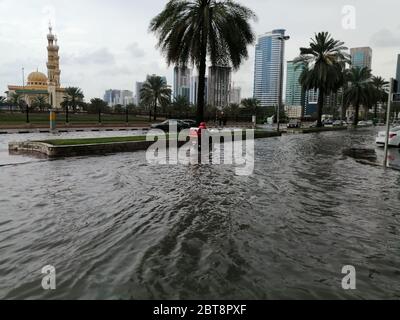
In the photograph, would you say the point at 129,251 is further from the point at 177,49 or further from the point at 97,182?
the point at 177,49

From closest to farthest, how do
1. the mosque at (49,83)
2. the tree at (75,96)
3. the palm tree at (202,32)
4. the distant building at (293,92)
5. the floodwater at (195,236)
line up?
the floodwater at (195,236) < the palm tree at (202,32) < the tree at (75,96) < the distant building at (293,92) < the mosque at (49,83)

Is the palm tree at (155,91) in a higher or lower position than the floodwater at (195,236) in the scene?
higher

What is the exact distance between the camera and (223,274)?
4414mm

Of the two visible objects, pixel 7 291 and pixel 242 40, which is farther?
pixel 242 40

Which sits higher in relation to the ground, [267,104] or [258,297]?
[267,104]

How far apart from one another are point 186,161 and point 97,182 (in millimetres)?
5029

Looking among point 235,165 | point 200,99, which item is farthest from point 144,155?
point 200,99

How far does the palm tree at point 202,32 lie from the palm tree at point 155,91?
111 ft

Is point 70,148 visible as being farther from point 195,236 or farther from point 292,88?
point 292,88

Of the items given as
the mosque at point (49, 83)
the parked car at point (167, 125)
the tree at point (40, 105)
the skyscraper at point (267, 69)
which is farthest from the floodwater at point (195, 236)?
the mosque at point (49, 83)

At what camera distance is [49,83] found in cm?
12462

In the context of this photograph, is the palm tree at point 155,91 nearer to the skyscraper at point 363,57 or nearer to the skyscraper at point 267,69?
the skyscraper at point 267,69

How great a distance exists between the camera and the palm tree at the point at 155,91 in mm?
56594
